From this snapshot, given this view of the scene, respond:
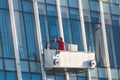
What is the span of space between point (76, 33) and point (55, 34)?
1780 mm

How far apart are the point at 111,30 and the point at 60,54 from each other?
587 cm

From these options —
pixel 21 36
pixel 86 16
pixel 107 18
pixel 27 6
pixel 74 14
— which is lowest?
pixel 21 36

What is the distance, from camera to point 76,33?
3650 cm

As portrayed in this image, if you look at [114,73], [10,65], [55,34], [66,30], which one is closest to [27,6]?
[55,34]

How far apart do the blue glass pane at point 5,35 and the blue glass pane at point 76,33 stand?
479 cm

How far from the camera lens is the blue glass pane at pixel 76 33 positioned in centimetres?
3625

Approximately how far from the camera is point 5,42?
32.8m

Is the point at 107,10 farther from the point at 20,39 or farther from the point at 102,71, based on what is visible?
the point at 20,39

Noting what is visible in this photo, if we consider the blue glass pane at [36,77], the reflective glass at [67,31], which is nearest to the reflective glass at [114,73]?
the reflective glass at [67,31]

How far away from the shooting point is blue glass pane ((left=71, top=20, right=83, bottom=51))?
36.2 m

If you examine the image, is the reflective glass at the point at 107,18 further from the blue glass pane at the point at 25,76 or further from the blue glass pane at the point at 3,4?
the blue glass pane at the point at 3,4

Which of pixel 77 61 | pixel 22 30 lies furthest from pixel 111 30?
pixel 22 30

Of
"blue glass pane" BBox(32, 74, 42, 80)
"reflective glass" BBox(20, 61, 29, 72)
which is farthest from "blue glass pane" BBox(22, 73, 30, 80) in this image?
"blue glass pane" BBox(32, 74, 42, 80)

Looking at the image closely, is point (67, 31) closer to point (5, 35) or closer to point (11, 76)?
point (5, 35)
